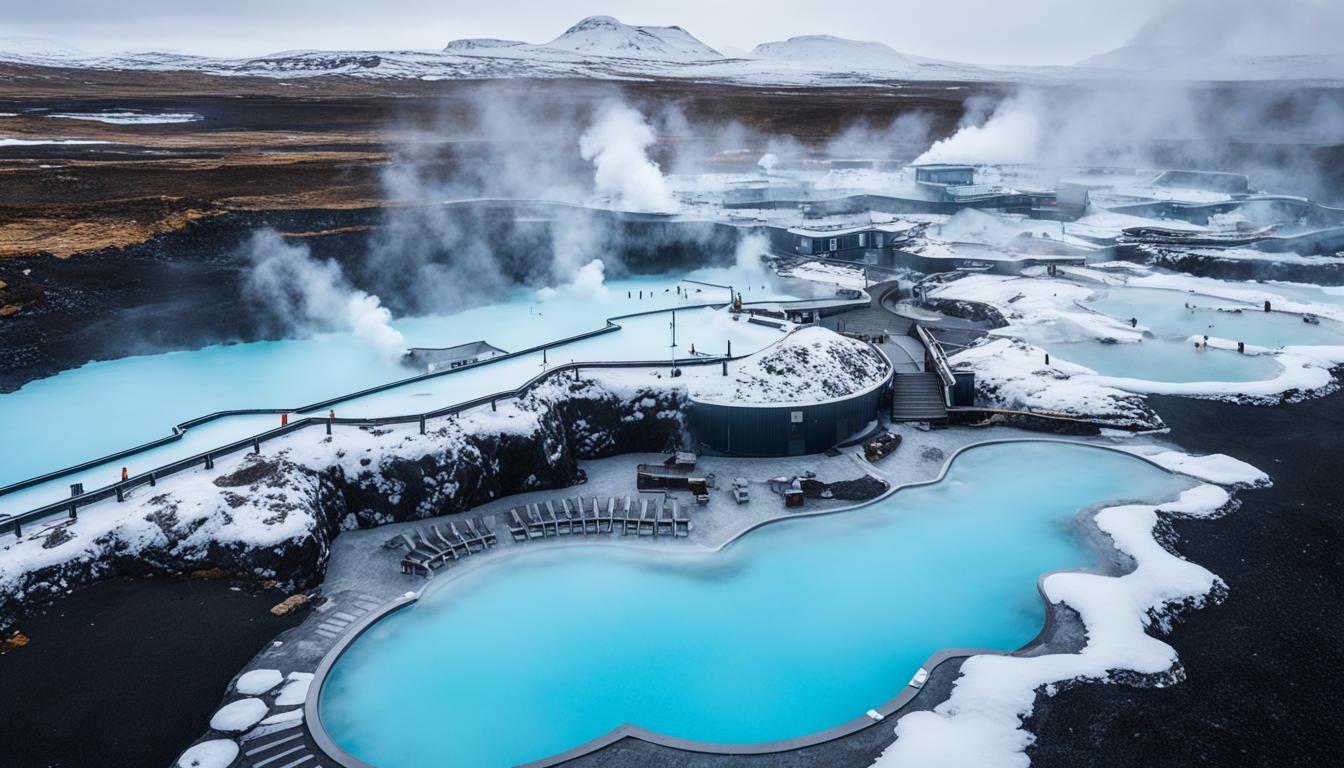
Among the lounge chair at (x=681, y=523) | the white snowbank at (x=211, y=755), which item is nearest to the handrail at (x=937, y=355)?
the lounge chair at (x=681, y=523)

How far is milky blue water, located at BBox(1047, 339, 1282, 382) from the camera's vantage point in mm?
34219

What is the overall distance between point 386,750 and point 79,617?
833 centimetres

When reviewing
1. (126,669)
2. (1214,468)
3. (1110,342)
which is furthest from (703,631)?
(1110,342)

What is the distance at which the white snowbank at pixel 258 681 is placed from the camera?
1633 centimetres

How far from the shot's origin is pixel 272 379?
36.7 meters

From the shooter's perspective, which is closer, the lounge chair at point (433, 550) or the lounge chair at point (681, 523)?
the lounge chair at point (433, 550)

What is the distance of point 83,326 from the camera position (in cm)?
3856

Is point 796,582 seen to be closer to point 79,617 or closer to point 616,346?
point 616,346

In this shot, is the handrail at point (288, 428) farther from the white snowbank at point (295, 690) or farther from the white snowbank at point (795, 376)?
the white snowbank at point (295, 690)

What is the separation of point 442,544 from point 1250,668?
18636 millimetres

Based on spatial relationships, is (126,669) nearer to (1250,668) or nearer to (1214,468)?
(1250,668)

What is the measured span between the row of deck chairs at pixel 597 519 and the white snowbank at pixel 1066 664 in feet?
29.3

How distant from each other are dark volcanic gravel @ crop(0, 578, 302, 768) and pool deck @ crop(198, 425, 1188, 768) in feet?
3.42

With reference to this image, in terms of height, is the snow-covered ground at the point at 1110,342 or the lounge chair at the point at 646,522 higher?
the snow-covered ground at the point at 1110,342
